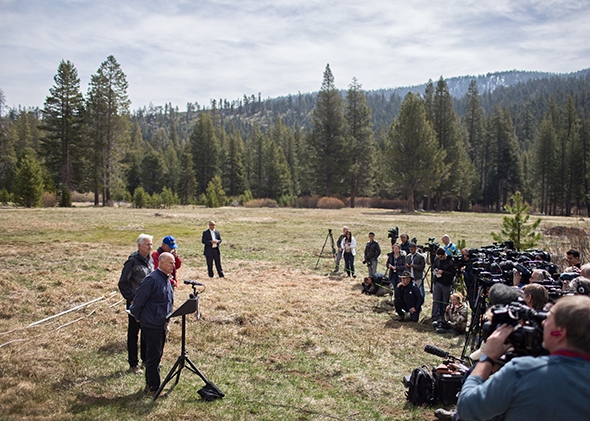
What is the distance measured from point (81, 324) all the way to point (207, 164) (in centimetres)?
7067

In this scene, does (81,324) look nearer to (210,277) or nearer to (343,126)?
(210,277)

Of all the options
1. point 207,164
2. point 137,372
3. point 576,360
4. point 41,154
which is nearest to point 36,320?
point 137,372

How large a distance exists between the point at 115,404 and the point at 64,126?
48.4 m

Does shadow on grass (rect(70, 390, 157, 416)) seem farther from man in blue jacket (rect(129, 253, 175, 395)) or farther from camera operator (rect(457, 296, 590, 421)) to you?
camera operator (rect(457, 296, 590, 421))

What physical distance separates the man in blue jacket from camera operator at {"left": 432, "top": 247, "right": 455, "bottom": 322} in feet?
21.3

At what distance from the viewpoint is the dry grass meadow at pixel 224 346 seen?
5789 millimetres

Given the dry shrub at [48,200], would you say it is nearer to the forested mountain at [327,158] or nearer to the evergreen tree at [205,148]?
the forested mountain at [327,158]

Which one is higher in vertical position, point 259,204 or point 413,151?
point 413,151

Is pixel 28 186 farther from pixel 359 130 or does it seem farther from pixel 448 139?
pixel 448 139

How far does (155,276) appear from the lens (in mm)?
5980

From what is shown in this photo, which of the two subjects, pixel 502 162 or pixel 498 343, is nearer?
pixel 498 343

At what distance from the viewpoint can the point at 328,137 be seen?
59.6 m

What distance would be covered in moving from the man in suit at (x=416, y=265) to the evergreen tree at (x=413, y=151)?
3789cm

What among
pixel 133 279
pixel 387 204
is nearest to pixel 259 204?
pixel 387 204
